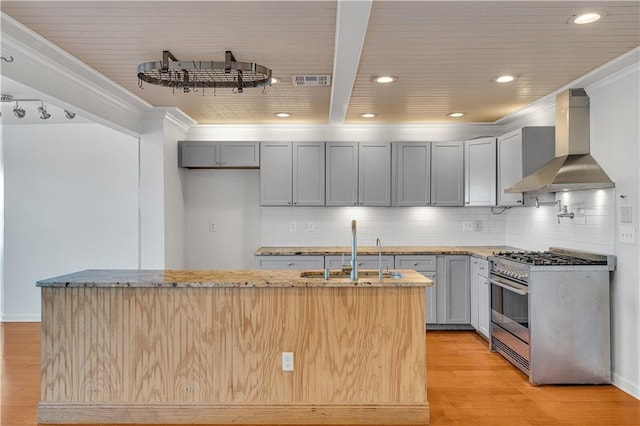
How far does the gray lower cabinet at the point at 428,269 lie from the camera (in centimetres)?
511

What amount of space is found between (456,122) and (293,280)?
3.75 metres

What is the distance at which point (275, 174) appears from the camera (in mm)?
5461

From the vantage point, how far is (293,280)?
291 cm

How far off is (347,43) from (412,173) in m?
2.87

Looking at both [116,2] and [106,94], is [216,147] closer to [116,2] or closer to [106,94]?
[106,94]

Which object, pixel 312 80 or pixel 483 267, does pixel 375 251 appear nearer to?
pixel 483 267

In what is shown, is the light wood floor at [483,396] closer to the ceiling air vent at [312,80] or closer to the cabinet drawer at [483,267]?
the cabinet drawer at [483,267]

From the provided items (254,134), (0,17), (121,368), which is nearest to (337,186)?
(254,134)

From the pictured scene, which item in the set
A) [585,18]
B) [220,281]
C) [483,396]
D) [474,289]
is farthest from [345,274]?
[474,289]

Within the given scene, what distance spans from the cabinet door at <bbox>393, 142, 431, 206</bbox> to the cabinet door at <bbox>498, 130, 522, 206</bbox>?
856mm

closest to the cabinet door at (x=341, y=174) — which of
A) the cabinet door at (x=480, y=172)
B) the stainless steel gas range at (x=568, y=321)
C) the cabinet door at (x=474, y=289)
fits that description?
the cabinet door at (x=480, y=172)

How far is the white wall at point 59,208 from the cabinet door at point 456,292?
12.9ft

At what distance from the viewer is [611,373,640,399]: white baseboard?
10.8 feet

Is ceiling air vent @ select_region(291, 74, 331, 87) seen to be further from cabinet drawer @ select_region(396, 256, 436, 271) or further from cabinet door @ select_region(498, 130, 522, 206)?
cabinet drawer @ select_region(396, 256, 436, 271)
